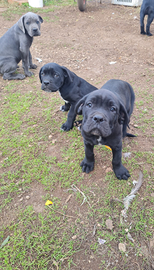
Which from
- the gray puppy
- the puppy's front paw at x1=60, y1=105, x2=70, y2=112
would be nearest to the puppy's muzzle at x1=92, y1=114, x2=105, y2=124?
the puppy's front paw at x1=60, y1=105, x2=70, y2=112

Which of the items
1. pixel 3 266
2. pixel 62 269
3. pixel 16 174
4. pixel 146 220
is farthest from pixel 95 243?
pixel 16 174

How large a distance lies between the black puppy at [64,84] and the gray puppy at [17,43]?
2.37m

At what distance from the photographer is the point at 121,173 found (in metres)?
3.13

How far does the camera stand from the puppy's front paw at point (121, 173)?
3119mm

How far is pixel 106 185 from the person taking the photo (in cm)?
310

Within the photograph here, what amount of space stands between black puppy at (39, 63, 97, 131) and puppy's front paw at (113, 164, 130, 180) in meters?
1.17

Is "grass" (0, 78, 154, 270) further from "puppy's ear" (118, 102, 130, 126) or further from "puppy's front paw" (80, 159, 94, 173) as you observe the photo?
"puppy's ear" (118, 102, 130, 126)

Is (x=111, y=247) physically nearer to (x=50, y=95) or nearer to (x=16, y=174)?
(x=16, y=174)

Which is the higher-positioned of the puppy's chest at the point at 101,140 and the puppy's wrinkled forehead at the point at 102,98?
the puppy's wrinkled forehead at the point at 102,98

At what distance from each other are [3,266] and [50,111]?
3.31 m

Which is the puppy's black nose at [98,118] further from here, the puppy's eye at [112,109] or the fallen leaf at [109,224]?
the fallen leaf at [109,224]

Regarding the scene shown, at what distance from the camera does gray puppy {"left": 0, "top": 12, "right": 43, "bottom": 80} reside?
5.42 m

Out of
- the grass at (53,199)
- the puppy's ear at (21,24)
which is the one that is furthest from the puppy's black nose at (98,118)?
the puppy's ear at (21,24)

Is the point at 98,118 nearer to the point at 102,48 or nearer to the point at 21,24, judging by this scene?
the point at 21,24
